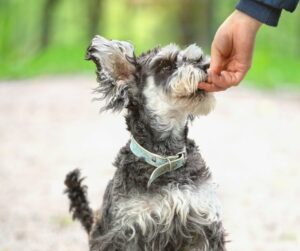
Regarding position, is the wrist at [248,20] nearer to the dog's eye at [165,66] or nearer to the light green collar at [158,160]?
the dog's eye at [165,66]

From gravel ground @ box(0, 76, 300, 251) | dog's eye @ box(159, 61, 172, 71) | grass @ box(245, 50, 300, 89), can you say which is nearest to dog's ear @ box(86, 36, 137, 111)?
dog's eye @ box(159, 61, 172, 71)

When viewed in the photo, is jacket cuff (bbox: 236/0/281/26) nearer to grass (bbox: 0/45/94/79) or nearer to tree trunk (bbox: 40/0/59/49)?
grass (bbox: 0/45/94/79)

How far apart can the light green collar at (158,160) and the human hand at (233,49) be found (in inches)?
25.9

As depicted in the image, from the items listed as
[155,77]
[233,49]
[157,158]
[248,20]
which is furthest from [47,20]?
[248,20]

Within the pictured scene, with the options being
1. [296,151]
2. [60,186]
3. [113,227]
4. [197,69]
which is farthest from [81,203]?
[296,151]

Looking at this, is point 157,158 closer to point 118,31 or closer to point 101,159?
point 101,159

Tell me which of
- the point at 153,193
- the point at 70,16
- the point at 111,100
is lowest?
the point at 70,16

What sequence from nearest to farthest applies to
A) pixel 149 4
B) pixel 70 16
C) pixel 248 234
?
pixel 248 234
pixel 149 4
pixel 70 16

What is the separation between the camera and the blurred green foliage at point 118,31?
835 inches

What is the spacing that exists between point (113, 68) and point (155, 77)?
0.28m

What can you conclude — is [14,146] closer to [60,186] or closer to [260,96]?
[60,186]

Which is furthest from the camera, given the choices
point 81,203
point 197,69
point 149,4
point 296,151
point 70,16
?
point 70,16

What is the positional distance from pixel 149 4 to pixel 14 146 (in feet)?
77.6

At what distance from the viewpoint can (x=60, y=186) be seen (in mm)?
9641
